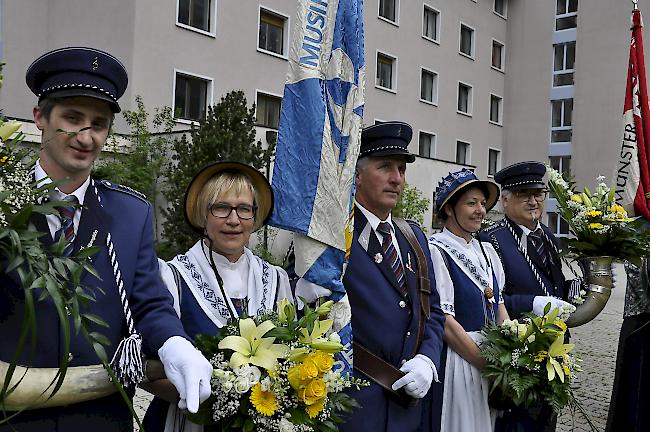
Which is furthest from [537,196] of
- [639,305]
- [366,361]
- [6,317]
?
[6,317]

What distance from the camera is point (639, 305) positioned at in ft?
16.5

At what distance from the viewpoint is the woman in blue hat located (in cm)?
378

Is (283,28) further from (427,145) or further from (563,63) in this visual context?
(563,63)

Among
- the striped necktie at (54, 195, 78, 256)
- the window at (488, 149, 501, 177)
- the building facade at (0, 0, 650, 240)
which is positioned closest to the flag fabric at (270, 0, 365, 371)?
the striped necktie at (54, 195, 78, 256)

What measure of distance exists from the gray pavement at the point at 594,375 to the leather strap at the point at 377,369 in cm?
145

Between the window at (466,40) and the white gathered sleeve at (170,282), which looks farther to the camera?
the window at (466,40)

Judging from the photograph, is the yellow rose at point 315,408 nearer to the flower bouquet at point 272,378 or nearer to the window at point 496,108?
the flower bouquet at point 272,378

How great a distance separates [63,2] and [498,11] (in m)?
20.1

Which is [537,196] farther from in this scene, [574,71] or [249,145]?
[574,71]

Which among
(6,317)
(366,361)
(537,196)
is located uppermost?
(537,196)

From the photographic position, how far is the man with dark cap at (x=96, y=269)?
2129mm

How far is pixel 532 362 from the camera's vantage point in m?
3.50

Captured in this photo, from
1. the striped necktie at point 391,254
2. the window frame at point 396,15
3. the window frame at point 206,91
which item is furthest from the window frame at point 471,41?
the striped necktie at point 391,254

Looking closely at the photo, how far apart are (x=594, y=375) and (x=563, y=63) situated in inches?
938
